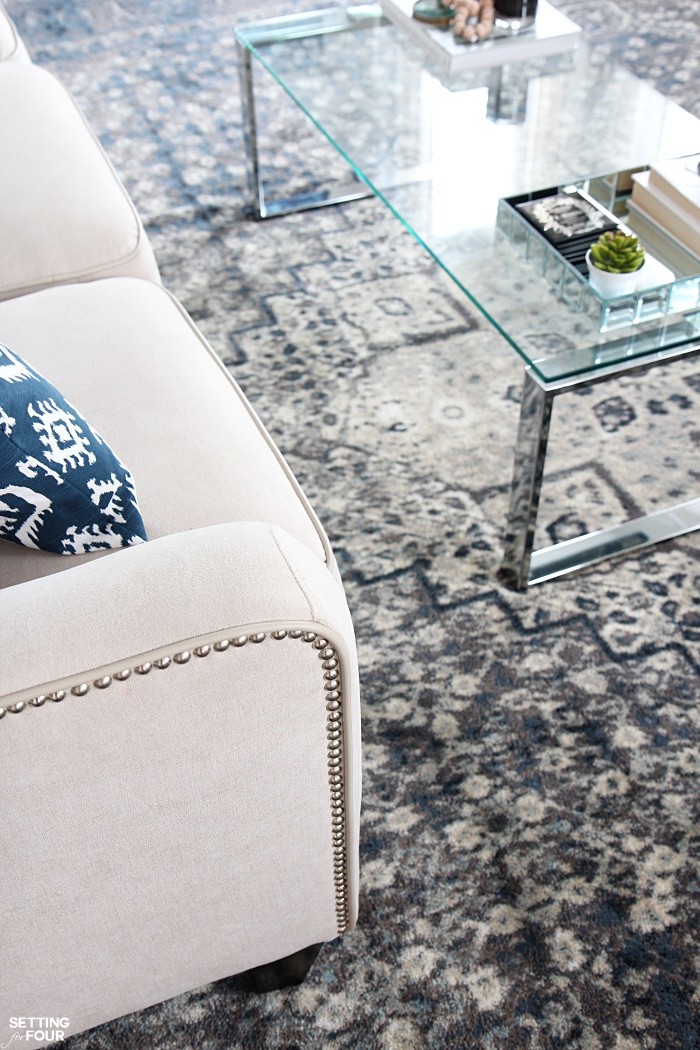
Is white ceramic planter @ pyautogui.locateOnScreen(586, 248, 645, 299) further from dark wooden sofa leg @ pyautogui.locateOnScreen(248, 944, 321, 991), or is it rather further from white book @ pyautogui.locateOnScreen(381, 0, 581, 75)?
dark wooden sofa leg @ pyautogui.locateOnScreen(248, 944, 321, 991)

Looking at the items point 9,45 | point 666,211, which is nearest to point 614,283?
point 666,211

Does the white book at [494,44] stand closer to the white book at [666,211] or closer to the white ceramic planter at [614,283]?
the white book at [666,211]

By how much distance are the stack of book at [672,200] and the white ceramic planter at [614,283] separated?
135 millimetres

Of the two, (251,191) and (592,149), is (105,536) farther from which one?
(251,191)

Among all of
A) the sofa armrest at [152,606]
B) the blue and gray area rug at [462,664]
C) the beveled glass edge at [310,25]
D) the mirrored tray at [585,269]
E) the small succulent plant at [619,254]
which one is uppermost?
the sofa armrest at [152,606]

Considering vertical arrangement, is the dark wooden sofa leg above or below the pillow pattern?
below

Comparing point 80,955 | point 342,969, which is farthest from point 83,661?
point 342,969

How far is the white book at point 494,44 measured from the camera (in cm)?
205

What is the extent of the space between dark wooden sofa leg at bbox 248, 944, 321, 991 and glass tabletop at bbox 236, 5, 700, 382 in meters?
0.77

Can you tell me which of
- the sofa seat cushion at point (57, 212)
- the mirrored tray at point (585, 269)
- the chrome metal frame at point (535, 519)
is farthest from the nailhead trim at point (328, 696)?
the sofa seat cushion at point (57, 212)

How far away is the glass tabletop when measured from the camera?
146 cm

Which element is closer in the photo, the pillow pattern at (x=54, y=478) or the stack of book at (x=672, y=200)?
the pillow pattern at (x=54, y=478)

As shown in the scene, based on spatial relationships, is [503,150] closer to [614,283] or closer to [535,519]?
→ [614,283]

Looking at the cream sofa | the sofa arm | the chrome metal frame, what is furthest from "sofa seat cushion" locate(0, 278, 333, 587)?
the chrome metal frame
